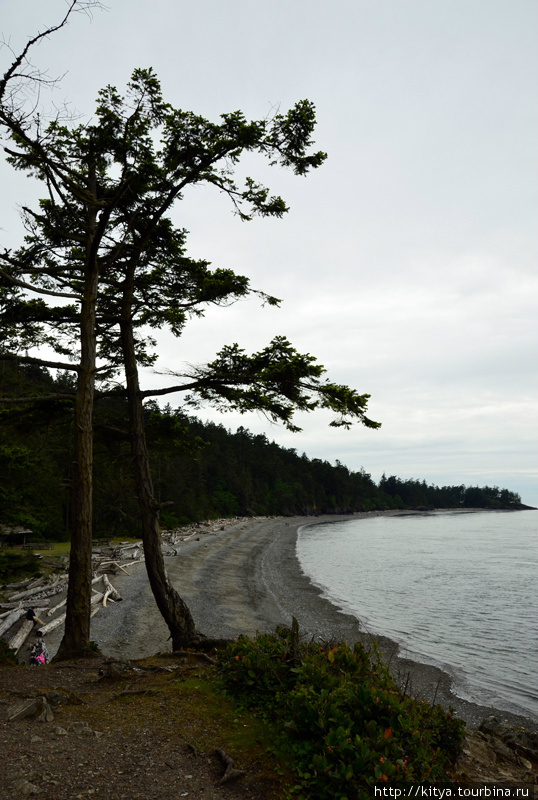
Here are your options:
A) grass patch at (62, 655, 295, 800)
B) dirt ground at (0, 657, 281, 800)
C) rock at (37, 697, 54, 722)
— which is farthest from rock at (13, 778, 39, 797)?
rock at (37, 697, 54, 722)

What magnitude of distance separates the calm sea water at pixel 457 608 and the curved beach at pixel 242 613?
832 mm

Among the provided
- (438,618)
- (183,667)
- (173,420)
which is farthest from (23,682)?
(438,618)

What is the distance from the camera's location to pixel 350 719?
4578 mm

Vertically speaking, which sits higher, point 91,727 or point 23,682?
point 91,727

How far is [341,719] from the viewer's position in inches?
180

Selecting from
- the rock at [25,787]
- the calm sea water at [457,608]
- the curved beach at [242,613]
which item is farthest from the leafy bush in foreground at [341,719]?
the calm sea water at [457,608]

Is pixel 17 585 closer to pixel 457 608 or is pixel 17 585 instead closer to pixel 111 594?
pixel 111 594

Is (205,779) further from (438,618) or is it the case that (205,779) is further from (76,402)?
(438,618)

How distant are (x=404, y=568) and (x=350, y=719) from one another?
35037 mm

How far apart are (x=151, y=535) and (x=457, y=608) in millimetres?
18744

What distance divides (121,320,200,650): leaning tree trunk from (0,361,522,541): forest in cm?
60

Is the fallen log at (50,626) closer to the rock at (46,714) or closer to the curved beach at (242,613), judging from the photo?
Answer: the curved beach at (242,613)

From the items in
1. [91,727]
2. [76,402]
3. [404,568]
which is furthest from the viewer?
[404,568]

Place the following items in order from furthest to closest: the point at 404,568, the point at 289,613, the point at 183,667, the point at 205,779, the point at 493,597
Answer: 1. the point at 404,568
2. the point at 493,597
3. the point at 289,613
4. the point at 183,667
5. the point at 205,779
